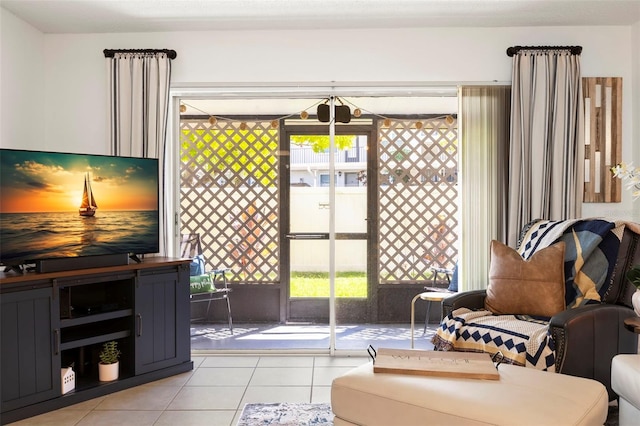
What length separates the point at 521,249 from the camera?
11.2 feet

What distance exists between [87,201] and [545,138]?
3.05 metres

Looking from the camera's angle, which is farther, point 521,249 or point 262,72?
point 262,72

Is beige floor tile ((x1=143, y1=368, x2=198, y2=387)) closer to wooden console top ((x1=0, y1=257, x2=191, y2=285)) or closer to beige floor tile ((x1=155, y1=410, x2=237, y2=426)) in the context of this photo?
beige floor tile ((x1=155, y1=410, x2=237, y2=426))

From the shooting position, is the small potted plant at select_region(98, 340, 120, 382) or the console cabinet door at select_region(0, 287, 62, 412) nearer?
the console cabinet door at select_region(0, 287, 62, 412)

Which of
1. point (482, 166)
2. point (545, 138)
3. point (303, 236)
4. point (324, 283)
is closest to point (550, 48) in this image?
point (545, 138)

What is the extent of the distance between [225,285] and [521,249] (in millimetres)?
2157

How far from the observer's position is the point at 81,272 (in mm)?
3105

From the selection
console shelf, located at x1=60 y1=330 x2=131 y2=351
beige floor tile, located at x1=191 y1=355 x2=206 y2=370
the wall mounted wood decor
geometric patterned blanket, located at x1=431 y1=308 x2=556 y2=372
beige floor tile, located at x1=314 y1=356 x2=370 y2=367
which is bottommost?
beige floor tile, located at x1=314 y1=356 x2=370 y2=367

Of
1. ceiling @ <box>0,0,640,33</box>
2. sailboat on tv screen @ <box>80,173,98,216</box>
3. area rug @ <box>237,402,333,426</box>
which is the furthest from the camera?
ceiling @ <box>0,0,640,33</box>

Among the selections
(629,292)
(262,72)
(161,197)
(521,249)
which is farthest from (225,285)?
(629,292)

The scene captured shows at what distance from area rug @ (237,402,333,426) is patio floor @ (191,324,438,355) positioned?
114 cm

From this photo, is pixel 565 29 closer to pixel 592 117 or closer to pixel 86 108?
pixel 592 117

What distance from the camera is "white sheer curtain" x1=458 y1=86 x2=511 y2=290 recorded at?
12.9 ft

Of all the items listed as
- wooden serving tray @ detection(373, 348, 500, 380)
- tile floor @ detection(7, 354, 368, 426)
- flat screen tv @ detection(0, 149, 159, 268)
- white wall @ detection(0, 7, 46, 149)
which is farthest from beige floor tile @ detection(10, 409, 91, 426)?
white wall @ detection(0, 7, 46, 149)
